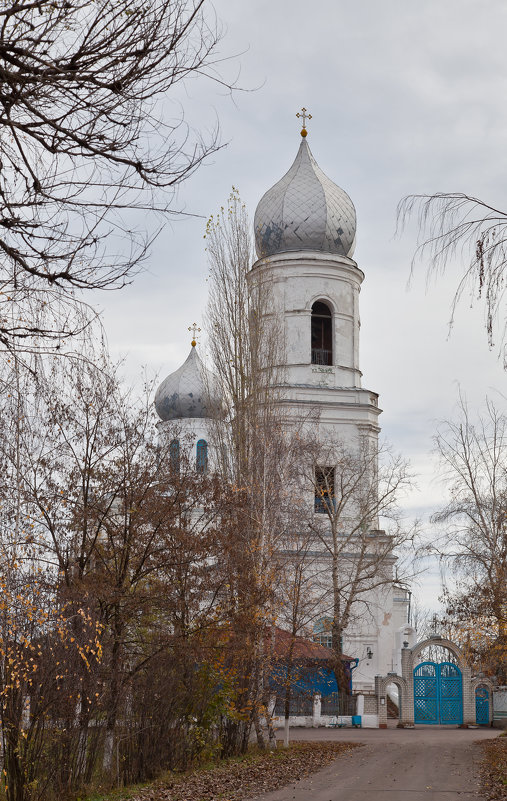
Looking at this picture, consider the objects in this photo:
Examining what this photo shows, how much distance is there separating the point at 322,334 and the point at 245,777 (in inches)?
792

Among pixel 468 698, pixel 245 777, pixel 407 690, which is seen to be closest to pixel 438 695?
pixel 468 698

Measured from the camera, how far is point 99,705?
49.6 feet

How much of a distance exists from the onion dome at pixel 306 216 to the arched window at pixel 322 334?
205cm

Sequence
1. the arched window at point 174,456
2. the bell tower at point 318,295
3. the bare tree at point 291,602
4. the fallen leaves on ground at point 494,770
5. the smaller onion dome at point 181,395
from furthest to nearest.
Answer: the smaller onion dome at point 181,395 < the bell tower at point 318,295 < the bare tree at point 291,602 < the arched window at point 174,456 < the fallen leaves on ground at point 494,770

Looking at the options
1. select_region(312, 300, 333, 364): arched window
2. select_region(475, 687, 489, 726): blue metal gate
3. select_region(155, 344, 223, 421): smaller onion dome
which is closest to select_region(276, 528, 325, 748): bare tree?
select_region(312, 300, 333, 364): arched window

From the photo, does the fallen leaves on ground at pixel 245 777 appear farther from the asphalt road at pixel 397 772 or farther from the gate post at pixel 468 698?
the gate post at pixel 468 698

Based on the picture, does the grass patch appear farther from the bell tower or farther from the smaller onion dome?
the smaller onion dome

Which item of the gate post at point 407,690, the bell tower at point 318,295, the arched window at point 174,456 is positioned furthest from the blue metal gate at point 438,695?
the arched window at point 174,456

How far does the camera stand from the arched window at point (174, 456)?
18.3m

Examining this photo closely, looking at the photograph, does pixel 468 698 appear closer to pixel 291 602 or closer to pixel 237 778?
pixel 291 602

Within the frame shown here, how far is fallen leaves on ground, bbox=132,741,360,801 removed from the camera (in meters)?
14.0

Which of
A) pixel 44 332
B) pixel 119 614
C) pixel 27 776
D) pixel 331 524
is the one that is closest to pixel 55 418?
pixel 119 614

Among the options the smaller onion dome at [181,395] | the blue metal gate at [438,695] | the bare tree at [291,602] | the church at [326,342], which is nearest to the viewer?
the bare tree at [291,602]

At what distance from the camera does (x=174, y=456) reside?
1875 cm
